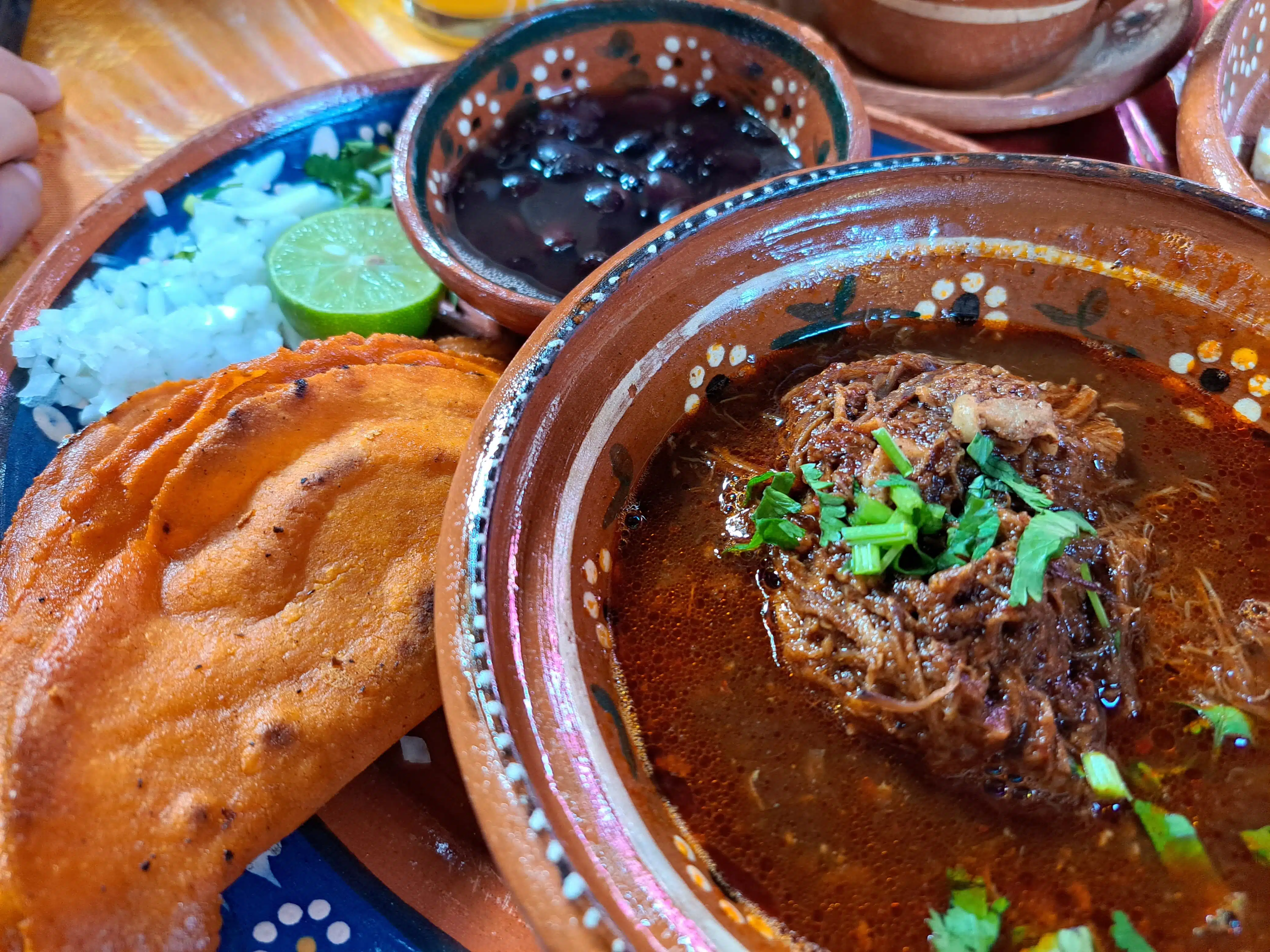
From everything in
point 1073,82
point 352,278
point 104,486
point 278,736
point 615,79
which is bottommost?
point 278,736

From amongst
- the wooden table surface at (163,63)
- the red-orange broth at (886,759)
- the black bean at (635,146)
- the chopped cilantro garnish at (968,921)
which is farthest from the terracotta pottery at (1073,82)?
the chopped cilantro garnish at (968,921)

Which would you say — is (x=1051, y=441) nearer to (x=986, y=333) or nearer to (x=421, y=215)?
(x=986, y=333)

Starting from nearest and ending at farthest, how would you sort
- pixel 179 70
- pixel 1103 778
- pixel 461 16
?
pixel 1103 778, pixel 179 70, pixel 461 16

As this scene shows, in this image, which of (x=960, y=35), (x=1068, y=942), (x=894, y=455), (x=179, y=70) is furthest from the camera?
(x=179, y=70)

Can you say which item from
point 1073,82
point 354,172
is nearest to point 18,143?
point 354,172

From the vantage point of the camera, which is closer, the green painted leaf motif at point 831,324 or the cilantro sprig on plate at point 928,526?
the cilantro sprig on plate at point 928,526

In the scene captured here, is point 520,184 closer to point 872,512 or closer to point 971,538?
point 872,512

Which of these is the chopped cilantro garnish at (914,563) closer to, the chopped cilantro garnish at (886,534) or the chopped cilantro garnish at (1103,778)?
the chopped cilantro garnish at (886,534)
